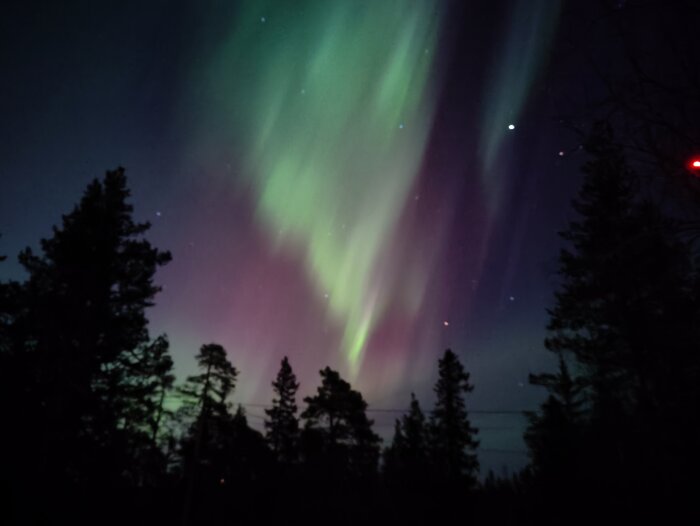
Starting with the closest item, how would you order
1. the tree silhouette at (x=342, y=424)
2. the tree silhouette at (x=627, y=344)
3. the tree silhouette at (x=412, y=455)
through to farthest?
the tree silhouette at (x=627, y=344) < the tree silhouette at (x=412, y=455) < the tree silhouette at (x=342, y=424)

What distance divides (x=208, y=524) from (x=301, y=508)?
266 inches

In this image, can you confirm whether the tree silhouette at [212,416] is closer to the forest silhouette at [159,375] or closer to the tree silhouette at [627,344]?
the forest silhouette at [159,375]

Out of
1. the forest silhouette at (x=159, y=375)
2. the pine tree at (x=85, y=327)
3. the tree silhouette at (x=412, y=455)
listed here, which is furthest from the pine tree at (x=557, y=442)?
the pine tree at (x=85, y=327)

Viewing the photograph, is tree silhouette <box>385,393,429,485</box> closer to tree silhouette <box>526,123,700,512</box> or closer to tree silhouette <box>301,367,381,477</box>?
tree silhouette <box>301,367,381,477</box>

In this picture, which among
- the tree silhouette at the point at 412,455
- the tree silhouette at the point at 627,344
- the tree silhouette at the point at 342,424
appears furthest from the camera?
the tree silhouette at the point at 342,424

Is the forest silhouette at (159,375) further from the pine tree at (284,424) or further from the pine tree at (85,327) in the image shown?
the pine tree at (284,424)

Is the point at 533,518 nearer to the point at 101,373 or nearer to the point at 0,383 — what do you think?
the point at 101,373

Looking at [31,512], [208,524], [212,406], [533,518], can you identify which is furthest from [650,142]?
[212,406]

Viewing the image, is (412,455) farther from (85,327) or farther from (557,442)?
(85,327)

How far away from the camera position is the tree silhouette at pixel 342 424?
136 ft

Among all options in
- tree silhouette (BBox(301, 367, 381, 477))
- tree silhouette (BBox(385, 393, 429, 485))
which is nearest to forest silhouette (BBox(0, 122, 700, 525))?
tree silhouette (BBox(385, 393, 429, 485))

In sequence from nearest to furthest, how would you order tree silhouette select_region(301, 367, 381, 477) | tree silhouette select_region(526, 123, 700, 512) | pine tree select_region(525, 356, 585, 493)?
tree silhouette select_region(526, 123, 700, 512), pine tree select_region(525, 356, 585, 493), tree silhouette select_region(301, 367, 381, 477)

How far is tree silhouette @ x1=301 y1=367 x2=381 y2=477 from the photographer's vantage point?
41.5 meters

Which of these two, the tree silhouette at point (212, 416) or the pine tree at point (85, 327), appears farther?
the tree silhouette at point (212, 416)
